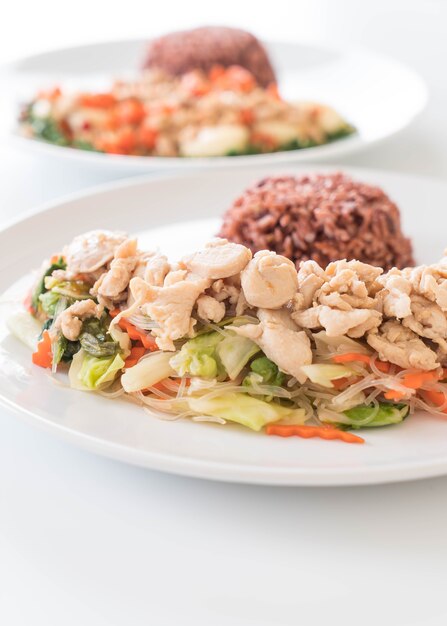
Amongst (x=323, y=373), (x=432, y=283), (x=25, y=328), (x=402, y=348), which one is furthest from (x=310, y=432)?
(x=25, y=328)

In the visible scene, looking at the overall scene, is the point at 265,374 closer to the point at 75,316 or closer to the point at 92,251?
the point at 75,316

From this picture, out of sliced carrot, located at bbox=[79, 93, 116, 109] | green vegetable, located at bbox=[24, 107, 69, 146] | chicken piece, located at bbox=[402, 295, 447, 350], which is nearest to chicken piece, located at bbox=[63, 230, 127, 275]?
chicken piece, located at bbox=[402, 295, 447, 350]

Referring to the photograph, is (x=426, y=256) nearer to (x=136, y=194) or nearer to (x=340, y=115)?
(x=136, y=194)

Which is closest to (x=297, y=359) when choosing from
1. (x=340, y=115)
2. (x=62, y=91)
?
(x=340, y=115)

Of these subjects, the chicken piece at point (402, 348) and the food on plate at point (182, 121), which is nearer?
the chicken piece at point (402, 348)

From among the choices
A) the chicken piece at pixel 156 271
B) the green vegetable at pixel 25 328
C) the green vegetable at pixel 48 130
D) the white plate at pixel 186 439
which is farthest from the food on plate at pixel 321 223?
the green vegetable at pixel 48 130

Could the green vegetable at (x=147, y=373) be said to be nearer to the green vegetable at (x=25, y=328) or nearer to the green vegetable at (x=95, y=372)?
the green vegetable at (x=95, y=372)

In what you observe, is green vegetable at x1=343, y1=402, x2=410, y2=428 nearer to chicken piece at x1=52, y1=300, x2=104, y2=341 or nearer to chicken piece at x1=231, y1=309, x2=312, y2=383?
chicken piece at x1=231, y1=309, x2=312, y2=383
